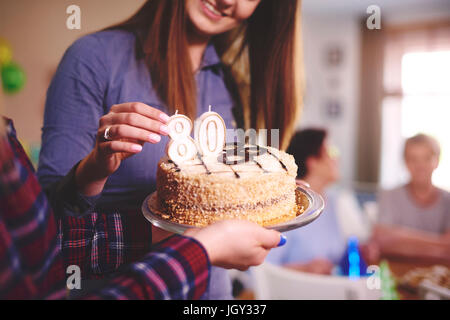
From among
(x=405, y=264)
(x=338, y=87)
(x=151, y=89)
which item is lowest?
(x=405, y=264)

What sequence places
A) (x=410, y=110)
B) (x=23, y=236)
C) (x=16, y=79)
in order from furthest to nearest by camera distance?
(x=410, y=110)
(x=16, y=79)
(x=23, y=236)

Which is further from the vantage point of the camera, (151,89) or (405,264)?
(405,264)

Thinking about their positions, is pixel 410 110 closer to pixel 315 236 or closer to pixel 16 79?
pixel 315 236

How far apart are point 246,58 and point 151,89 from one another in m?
0.25

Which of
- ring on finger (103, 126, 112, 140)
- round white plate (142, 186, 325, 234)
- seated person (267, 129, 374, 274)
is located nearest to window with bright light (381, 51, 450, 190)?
seated person (267, 129, 374, 274)

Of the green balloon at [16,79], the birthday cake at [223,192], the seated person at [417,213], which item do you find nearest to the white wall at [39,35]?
the green balloon at [16,79]

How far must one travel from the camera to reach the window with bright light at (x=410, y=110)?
2949mm

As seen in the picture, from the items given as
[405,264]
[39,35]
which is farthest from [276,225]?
[405,264]

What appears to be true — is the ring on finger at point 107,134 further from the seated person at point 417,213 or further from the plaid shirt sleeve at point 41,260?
the seated person at point 417,213

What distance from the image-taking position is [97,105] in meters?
0.76

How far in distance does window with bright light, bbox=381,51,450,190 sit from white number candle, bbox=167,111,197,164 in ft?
7.29

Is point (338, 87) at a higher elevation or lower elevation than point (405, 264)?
higher

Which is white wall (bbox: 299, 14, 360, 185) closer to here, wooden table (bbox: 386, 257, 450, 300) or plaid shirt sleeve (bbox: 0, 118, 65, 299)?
wooden table (bbox: 386, 257, 450, 300)

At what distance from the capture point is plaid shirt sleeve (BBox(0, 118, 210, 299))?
51cm
